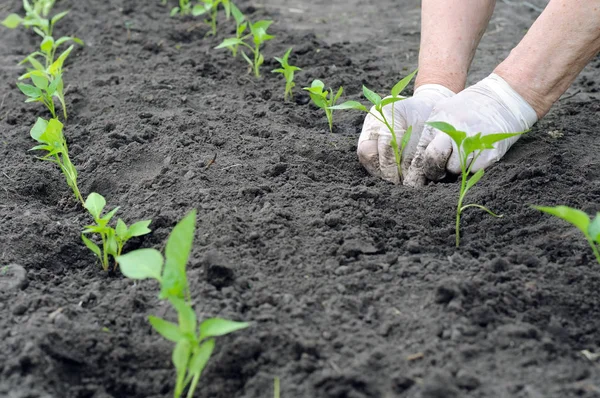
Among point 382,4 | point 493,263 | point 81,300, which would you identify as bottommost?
point 382,4

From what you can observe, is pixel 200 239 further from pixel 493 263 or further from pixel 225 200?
pixel 493 263

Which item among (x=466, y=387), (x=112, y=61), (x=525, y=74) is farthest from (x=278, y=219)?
(x=112, y=61)

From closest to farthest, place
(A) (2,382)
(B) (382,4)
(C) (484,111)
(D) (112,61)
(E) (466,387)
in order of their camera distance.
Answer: (E) (466,387)
(A) (2,382)
(C) (484,111)
(D) (112,61)
(B) (382,4)

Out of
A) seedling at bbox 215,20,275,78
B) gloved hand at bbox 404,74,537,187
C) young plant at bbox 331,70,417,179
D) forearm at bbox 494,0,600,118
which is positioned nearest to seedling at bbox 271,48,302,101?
seedling at bbox 215,20,275,78

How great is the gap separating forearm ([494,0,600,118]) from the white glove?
0.29m

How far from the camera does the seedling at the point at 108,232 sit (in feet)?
6.32

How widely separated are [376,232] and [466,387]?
0.71 metres

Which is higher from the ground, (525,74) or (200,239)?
(525,74)

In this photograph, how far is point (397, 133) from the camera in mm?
2578

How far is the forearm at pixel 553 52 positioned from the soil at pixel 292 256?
228 mm

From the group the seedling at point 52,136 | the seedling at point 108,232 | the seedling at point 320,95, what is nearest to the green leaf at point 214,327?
the seedling at point 108,232

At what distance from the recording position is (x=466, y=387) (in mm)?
1470

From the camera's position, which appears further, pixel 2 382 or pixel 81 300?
pixel 81 300

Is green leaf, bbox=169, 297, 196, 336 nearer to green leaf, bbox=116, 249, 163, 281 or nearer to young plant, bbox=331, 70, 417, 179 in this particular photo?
green leaf, bbox=116, 249, 163, 281
